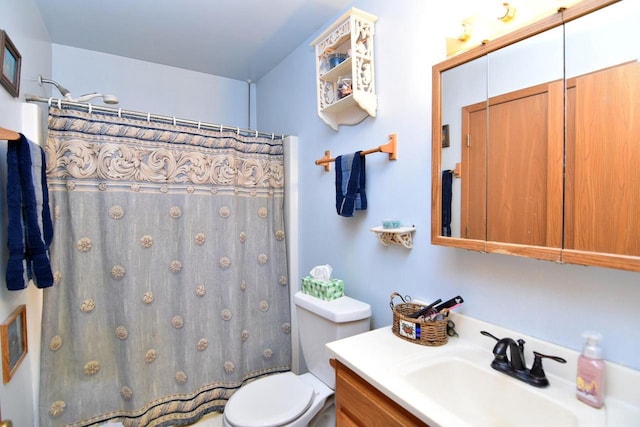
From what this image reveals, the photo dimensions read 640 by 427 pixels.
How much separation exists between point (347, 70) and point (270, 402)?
1.62 metres

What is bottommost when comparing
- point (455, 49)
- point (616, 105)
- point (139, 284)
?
point (139, 284)

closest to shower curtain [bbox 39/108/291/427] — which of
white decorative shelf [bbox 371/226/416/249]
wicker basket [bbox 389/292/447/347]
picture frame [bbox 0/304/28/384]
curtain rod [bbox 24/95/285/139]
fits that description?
curtain rod [bbox 24/95/285/139]

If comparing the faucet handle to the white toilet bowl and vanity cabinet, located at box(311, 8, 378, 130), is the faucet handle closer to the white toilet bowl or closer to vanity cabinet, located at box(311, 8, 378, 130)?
the white toilet bowl

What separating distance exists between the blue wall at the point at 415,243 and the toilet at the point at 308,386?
176 millimetres

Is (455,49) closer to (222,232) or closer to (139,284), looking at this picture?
(222,232)

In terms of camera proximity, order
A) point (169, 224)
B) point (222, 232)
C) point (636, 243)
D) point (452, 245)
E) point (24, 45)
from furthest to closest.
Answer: point (222, 232) → point (169, 224) → point (24, 45) → point (452, 245) → point (636, 243)

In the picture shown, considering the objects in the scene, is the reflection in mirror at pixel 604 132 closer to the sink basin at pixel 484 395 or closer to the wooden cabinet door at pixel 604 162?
the wooden cabinet door at pixel 604 162

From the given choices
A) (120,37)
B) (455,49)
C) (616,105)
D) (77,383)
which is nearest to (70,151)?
(120,37)

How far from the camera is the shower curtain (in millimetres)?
1606

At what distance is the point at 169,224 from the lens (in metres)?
1.86

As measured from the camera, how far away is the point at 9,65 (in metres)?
1.22

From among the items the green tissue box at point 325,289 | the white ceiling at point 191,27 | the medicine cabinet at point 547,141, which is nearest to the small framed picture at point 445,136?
the medicine cabinet at point 547,141

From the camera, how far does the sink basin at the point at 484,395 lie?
31.8 inches

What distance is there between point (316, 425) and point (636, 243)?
1.51 metres
